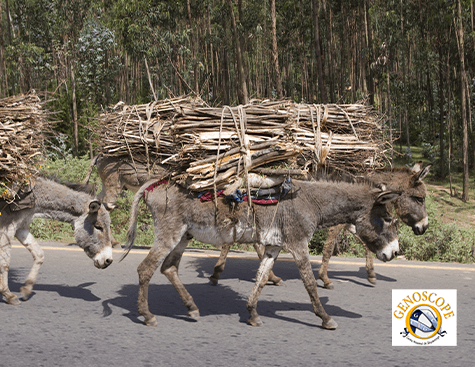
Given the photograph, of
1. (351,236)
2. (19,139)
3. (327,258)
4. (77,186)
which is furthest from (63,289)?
(351,236)

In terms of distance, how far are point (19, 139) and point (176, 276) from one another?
8.33 feet

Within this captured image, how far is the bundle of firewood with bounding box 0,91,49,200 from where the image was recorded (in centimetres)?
646

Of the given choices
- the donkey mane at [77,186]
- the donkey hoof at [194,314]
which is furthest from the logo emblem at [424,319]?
the donkey mane at [77,186]

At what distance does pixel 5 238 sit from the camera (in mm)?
7031

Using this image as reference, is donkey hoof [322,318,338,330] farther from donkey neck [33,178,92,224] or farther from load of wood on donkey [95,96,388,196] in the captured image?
donkey neck [33,178,92,224]

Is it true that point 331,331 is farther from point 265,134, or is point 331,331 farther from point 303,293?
point 265,134

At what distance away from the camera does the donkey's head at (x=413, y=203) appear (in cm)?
773

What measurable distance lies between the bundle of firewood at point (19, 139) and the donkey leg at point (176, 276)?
2033 millimetres

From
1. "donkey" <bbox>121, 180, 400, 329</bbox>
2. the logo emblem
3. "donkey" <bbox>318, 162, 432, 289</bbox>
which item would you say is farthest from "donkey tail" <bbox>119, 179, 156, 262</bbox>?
the logo emblem

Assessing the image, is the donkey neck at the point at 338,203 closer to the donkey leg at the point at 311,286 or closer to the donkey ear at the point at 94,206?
the donkey leg at the point at 311,286

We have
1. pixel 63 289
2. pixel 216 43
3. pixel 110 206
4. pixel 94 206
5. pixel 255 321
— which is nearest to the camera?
pixel 255 321

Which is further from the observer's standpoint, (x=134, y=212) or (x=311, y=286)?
(x=134, y=212)

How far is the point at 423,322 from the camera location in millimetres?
6113

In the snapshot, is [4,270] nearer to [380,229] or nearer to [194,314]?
[194,314]
